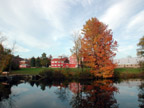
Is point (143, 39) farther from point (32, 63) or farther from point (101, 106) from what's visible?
point (32, 63)

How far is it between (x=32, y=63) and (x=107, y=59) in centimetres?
→ 5431

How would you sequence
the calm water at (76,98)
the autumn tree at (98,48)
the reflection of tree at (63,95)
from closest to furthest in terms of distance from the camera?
1. the calm water at (76,98)
2. the reflection of tree at (63,95)
3. the autumn tree at (98,48)

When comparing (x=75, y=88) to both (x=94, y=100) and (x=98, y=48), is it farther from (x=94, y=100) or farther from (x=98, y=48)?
(x=98, y=48)

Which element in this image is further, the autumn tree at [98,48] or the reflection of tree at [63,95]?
the autumn tree at [98,48]

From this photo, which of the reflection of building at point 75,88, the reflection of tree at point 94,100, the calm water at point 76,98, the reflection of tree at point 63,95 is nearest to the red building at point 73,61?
the reflection of building at point 75,88

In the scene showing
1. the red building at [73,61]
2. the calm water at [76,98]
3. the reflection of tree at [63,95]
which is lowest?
the reflection of tree at [63,95]

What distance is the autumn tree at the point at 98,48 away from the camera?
21.4 metres

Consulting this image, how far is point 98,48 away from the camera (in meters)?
21.5

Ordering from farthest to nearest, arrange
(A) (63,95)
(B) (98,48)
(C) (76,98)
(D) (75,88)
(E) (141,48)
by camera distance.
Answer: (E) (141,48) → (B) (98,48) → (D) (75,88) → (A) (63,95) → (C) (76,98)

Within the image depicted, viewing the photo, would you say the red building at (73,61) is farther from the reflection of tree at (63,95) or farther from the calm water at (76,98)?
the calm water at (76,98)

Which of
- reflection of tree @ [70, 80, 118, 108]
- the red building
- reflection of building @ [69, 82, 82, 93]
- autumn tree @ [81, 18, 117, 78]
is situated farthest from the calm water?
the red building

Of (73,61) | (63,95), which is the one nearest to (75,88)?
(63,95)

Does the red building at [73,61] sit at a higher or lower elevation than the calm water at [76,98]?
higher

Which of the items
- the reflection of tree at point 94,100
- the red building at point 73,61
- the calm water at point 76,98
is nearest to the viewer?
the reflection of tree at point 94,100
